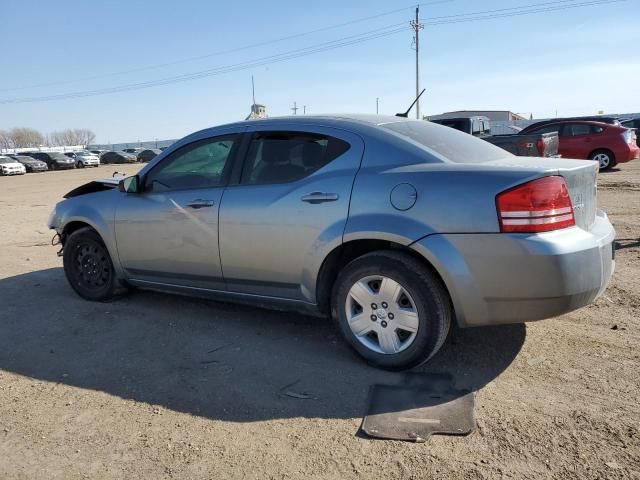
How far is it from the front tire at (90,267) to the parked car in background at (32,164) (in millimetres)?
44531

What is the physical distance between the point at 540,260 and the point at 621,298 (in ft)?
6.98

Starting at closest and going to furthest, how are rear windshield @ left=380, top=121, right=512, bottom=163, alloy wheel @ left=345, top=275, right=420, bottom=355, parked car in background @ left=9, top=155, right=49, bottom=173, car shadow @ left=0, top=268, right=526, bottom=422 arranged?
car shadow @ left=0, top=268, right=526, bottom=422
alloy wheel @ left=345, top=275, right=420, bottom=355
rear windshield @ left=380, top=121, right=512, bottom=163
parked car in background @ left=9, top=155, right=49, bottom=173

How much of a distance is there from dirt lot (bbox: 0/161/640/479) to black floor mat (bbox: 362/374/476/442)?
0.22ft

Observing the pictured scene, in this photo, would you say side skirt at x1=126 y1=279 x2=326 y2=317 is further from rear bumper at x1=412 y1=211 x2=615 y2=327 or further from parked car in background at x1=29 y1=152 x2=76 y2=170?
parked car in background at x1=29 y1=152 x2=76 y2=170

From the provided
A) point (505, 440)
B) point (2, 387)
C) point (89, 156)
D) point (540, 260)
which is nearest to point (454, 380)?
point (505, 440)

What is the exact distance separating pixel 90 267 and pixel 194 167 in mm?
1638

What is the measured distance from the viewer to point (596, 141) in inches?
592

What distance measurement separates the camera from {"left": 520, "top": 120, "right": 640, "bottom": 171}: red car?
48.6 ft

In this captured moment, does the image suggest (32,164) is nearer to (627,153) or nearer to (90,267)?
(627,153)

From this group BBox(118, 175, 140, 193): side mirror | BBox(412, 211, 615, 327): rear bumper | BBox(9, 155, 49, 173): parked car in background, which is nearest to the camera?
BBox(412, 211, 615, 327): rear bumper

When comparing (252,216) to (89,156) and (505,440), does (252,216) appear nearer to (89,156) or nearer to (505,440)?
(505,440)

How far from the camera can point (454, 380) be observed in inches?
131

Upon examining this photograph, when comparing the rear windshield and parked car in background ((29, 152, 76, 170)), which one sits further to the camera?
parked car in background ((29, 152, 76, 170))

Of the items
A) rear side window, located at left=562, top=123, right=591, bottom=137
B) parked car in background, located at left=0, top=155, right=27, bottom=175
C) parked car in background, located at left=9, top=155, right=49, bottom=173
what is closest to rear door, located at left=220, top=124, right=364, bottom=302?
rear side window, located at left=562, top=123, right=591, bottom=137
